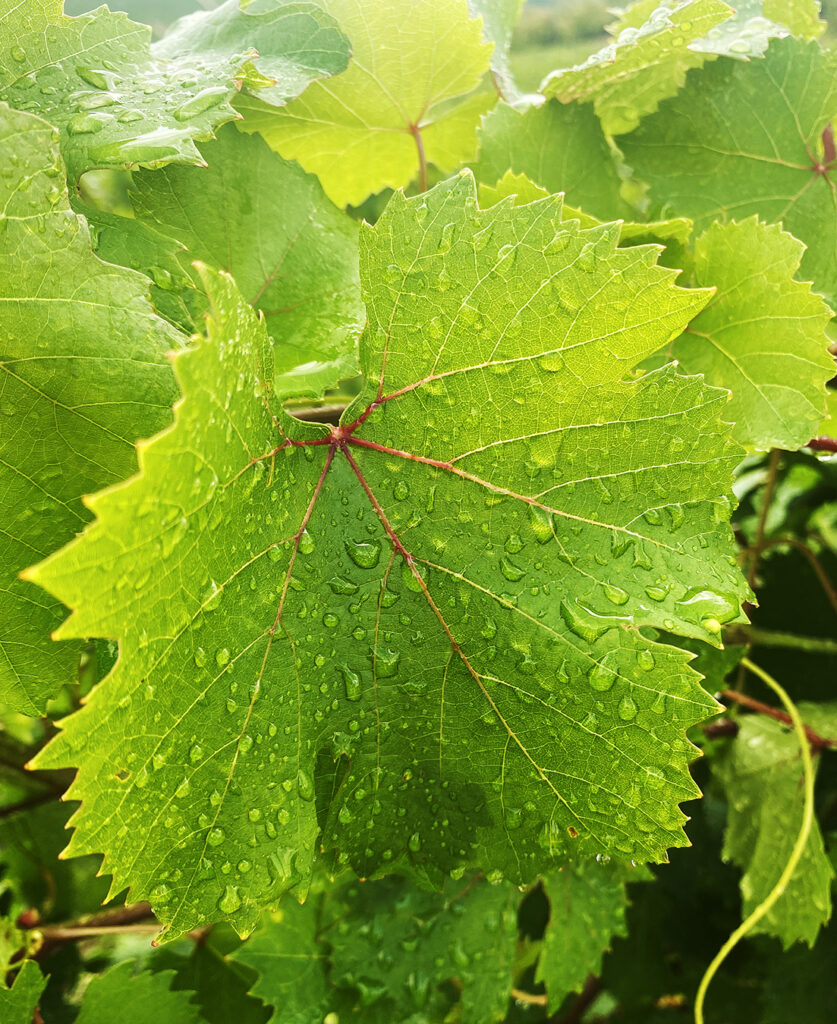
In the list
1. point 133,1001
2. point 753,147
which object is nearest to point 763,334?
point 753,147

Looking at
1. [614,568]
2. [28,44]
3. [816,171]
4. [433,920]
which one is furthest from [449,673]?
[816,171]

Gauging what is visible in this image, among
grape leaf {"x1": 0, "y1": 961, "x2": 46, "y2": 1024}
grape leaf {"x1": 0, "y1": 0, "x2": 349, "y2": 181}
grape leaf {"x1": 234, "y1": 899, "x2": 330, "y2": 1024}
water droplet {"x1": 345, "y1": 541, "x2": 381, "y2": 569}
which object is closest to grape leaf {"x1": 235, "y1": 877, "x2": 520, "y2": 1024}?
grape leaf {"x1": 234, "y1": 899, "x2": 330, "y2": 1024}

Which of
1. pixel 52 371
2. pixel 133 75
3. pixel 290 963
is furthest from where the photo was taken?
pixel 290 963

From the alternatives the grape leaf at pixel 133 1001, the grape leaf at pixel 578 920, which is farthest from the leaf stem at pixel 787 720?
the grape leaf at pixel 133 1001

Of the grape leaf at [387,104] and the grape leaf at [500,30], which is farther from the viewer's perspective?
the grape leaf at [500,30]

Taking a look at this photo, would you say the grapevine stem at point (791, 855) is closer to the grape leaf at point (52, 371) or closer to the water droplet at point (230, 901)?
the water droplet at point (230, 901)

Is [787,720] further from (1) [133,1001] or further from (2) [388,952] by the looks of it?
(1) [133,1001]
